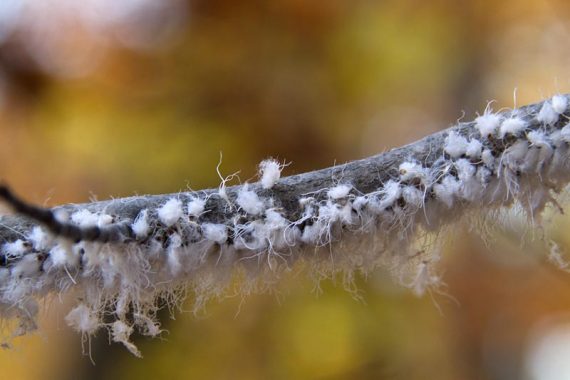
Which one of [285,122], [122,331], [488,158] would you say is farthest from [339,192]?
[285,122]

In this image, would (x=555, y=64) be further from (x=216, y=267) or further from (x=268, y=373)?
(x=216, y=267)

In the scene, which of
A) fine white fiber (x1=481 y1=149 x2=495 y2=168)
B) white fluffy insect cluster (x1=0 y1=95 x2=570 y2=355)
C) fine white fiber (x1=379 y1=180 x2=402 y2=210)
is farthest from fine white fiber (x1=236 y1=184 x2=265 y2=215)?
fine white fiber (x1=481 y1=149 x2=495 y2=168)

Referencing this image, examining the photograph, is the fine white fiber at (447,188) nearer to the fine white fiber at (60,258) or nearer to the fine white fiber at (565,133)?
the fine white fiber at (565,133)

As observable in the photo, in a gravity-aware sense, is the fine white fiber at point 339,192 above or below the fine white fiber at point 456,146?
below

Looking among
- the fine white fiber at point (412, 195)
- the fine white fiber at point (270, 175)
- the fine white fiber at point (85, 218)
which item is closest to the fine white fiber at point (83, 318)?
the fine white fiber at point (85, 218)

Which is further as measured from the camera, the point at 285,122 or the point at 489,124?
the point at 285,122

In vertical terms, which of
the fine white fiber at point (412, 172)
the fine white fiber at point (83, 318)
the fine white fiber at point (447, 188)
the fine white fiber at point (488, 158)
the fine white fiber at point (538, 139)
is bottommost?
the fine white fiber at point (83, 318)

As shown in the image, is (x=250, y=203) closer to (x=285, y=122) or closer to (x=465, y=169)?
(x=465, y=169)
